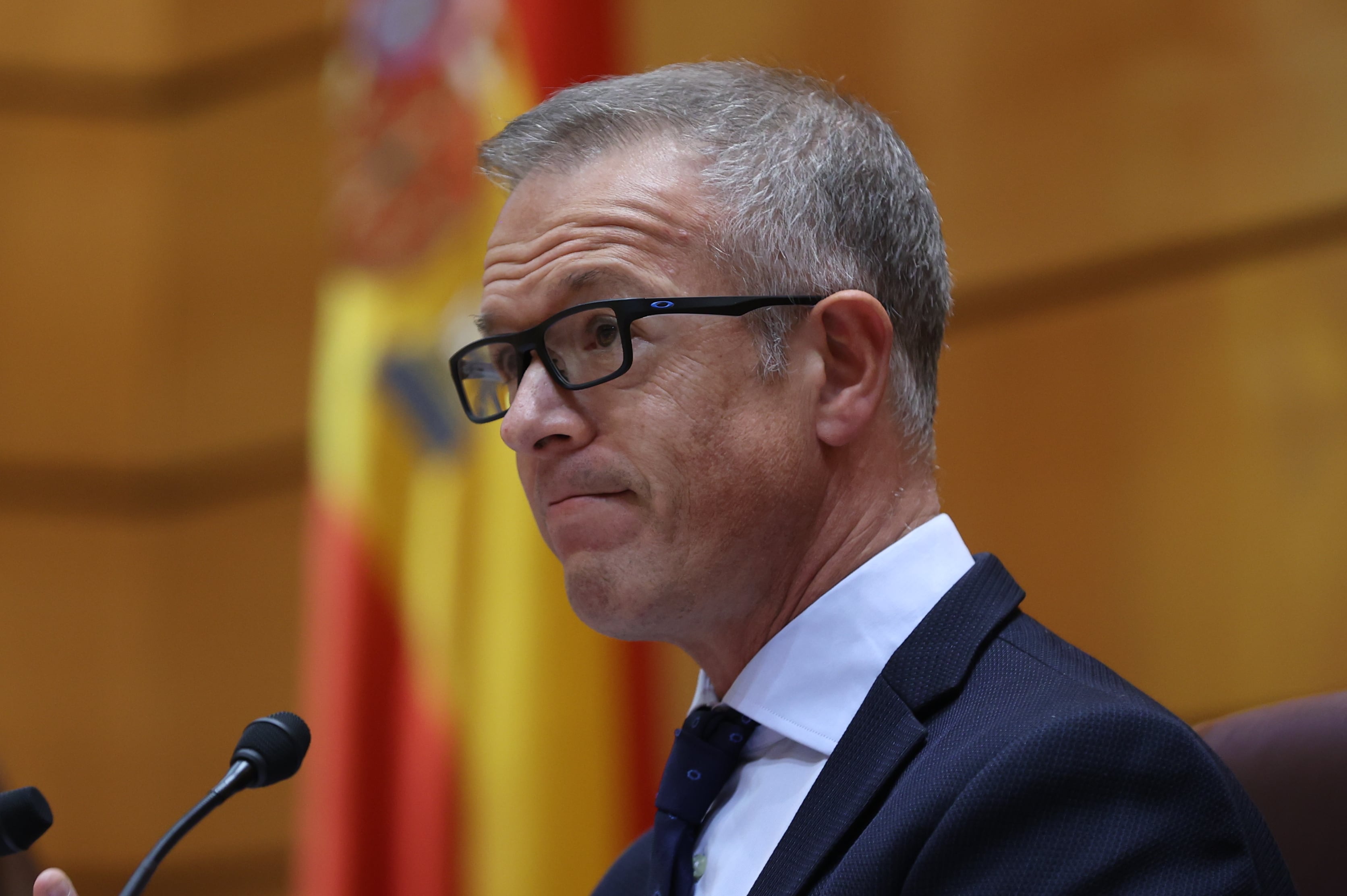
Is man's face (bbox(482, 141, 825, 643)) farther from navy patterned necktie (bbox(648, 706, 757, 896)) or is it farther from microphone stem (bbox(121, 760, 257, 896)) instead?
microphone stem (bbox(121, 760, 257, 896))

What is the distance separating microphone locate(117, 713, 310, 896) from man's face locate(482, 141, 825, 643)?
0.30 m

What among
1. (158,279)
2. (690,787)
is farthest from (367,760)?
(158,279)

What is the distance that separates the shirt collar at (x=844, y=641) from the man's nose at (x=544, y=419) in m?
0.29

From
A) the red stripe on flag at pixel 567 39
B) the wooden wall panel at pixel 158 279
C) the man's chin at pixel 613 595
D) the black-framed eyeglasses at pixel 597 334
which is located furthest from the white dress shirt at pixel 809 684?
the wooden wall panel at pixel 158 279

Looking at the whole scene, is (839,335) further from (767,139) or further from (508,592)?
(508,592)

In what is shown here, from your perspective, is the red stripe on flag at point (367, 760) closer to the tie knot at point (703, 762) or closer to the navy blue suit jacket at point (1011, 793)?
the tie knot at point (703, 762)

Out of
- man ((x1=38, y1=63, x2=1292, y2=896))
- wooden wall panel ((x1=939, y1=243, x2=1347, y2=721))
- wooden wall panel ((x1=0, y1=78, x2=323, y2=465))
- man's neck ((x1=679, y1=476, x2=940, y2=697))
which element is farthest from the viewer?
wooden wall panel ((x1=0, y1=78, x2=323, y2=465))

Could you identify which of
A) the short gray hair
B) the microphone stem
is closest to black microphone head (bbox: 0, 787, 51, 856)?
the microphone stem

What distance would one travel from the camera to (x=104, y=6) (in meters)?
3.77

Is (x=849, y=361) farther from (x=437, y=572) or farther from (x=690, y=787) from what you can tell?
(x=437, y=572)

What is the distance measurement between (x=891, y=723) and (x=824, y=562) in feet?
0.73

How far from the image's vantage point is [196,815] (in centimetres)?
119

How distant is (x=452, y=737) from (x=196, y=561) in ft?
4.74

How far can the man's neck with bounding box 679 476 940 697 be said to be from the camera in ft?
4.68
